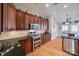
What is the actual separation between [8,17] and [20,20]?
48 cm

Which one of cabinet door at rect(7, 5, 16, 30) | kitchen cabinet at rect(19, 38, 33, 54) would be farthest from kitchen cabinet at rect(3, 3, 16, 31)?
kitchen cabinet at rect(19, 38, 33, 54)

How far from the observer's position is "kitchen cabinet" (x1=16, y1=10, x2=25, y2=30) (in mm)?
2685

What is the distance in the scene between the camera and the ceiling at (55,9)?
2244 millimetres

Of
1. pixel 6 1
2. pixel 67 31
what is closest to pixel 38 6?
pixel 6 1

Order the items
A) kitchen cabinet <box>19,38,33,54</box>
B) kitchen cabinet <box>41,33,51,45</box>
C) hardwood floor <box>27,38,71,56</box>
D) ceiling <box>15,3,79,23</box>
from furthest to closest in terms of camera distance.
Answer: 1. kitchen cabinet <box>41,33,51,45</box>
2. kitchen cabinet <box>19,38,33,54</box>
3. hardwood floor <box>27,38,71,56</box>
4. ceiling <box>15,3,79,23</box>

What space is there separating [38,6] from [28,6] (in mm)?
209

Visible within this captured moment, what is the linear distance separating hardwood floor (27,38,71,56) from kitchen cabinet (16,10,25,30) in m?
0.77

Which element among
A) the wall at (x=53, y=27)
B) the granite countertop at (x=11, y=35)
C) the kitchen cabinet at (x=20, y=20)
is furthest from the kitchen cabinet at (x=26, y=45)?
the wall at (x=53, y=27)

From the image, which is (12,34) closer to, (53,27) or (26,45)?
(26,45)

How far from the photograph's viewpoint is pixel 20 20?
9.11 ft

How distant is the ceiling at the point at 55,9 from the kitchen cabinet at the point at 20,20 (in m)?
0.36

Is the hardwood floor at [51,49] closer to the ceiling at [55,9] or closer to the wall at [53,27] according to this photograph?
the wall at [53,27]

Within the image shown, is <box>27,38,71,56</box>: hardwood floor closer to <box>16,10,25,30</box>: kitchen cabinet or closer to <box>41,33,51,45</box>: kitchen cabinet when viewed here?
<box>41,33,51,45</box>: kitchen cabinet

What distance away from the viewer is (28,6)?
7.65 ft
